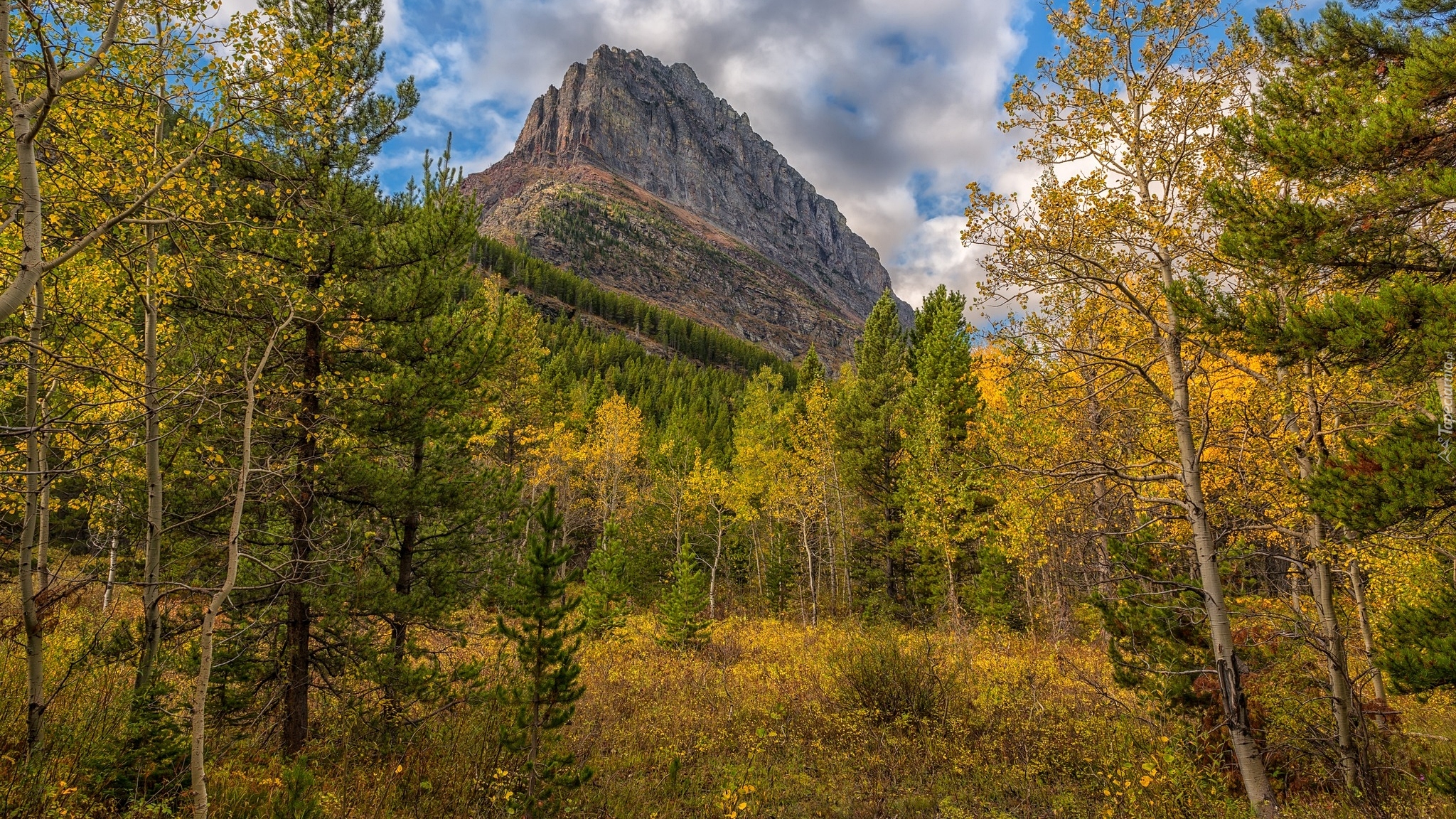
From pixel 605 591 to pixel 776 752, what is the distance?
947 cm

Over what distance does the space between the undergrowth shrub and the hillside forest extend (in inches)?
3.8

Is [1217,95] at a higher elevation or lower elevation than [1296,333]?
higher

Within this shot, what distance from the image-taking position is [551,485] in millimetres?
7898

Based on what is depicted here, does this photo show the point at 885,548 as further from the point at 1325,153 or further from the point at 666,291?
the point at 666,291

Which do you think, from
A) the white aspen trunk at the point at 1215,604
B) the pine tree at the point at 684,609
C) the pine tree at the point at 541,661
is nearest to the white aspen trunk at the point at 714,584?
the pine tree at the point at 684,609

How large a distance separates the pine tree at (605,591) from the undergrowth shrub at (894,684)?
25.0ft

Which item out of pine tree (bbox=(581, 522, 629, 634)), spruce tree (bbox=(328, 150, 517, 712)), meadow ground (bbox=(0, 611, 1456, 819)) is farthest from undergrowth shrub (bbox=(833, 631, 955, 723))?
pine tree (bbox=(581, 522, 629, 634))

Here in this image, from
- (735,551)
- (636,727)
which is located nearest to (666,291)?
(735,551)

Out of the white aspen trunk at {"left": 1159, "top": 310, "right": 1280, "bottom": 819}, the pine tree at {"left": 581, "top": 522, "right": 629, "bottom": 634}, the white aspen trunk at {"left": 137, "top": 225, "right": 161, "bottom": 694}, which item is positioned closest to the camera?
the white aspen trunk at {"left": 137, "top": 225, "right": 161, "bottom": 694}

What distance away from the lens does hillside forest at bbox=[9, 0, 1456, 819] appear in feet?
15.2

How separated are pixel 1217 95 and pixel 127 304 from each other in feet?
44.1

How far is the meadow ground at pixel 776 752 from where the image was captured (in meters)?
6.09

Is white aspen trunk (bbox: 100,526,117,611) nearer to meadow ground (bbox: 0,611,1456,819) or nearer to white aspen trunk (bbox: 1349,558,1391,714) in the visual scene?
meadow ground (bbox: 0,611,1456,819)

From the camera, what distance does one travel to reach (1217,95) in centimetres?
653
